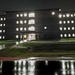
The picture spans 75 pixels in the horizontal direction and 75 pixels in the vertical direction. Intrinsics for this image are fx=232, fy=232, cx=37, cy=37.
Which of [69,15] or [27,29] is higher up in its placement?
[69,15]

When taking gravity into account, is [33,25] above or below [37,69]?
above

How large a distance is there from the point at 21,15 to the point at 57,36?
62.9 feet

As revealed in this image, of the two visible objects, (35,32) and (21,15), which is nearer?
(35,32)

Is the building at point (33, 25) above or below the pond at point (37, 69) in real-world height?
above

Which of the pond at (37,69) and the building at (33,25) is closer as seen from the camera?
the pond at (37,69)

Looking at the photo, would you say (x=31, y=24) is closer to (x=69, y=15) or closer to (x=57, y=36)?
(x=57, y=36)

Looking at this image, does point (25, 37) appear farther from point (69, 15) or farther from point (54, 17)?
point (69, 15)

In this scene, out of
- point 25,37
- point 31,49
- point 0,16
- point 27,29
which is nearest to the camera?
point 31,49

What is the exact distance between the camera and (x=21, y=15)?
9825 centimetres

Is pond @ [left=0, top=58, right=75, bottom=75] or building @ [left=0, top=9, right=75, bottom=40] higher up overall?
building @ [left=0, top=9, right=75, bottom=40]

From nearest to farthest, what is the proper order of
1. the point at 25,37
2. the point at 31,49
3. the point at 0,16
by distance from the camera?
the point at 31,49 < the point at 25,37 < the point at 0,16

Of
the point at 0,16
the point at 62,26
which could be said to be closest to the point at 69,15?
the point at 62,26

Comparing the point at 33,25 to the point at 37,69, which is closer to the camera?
the point at 37,69

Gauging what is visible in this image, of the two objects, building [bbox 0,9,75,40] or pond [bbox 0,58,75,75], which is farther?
building [bbox 0,9,75,40]
